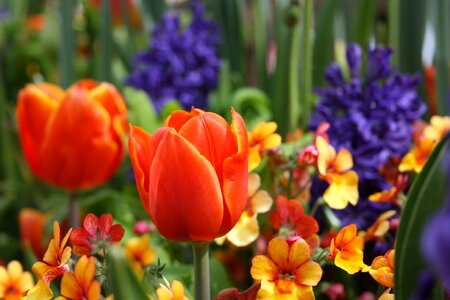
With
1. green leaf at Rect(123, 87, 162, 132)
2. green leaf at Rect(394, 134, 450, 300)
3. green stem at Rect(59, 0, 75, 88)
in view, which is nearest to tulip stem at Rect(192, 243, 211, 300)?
green leaf at Rect(394, 134, 450, 300)

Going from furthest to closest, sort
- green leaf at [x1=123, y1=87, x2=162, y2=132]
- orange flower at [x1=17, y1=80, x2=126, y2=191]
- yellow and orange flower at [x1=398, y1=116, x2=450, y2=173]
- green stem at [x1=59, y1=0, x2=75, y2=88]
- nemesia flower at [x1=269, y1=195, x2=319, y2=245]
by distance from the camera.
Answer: green stem at [x1=59, y1=0, x2=75, y2=88] < green leaf at [x1=123, y1=87, x2=162, y2=132] < orange flower at [x1=17, y1=80, x2=126, y2=191] < yellow and orange flower at [x1=398, y1=116, x2=450, y2=173] < nemesia flower at [x1=269, y1=195, x2=319, y2=245]

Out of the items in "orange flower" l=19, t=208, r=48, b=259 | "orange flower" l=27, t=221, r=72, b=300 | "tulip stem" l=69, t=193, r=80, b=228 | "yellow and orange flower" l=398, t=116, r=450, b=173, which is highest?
"orange flower" l=27, t=221, r=72, b=300

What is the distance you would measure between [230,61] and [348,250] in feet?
2.31

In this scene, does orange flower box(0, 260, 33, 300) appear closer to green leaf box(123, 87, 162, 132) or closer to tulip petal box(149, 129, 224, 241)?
tulip petal box(149, 129, 224, 241)

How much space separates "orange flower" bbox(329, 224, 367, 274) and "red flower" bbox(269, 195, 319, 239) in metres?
0.04

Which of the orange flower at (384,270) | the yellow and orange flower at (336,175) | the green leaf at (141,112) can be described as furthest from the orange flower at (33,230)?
the orange flower at (384,270)

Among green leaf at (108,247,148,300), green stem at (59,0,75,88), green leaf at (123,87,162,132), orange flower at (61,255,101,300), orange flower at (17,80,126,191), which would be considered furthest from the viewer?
green stem at (59,0,75,88)

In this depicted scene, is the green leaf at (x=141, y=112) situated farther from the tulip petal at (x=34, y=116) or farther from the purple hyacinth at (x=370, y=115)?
the purple hyacinth at (x=370, y=115)

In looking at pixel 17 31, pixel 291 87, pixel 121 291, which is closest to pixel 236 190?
pixel 121 291

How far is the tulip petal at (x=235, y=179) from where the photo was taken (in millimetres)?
508

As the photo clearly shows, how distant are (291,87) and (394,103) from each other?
0.16 metres

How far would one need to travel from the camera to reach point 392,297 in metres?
0.51

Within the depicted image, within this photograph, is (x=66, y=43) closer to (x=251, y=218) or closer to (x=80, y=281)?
(x=251, y=218)

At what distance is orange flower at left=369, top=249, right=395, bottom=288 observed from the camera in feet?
1.69
